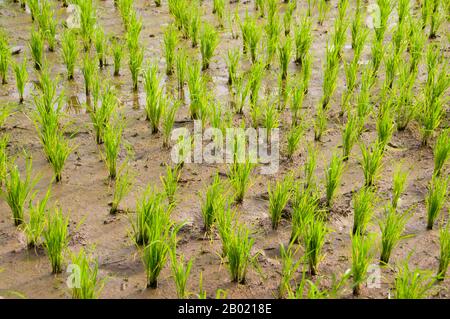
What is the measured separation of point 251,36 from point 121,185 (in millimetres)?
1686

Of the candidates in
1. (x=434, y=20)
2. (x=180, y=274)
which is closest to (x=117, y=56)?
(x=180, y=274)

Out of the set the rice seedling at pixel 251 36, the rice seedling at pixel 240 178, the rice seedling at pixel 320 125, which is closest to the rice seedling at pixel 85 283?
the rice seedling at pixel 240 178

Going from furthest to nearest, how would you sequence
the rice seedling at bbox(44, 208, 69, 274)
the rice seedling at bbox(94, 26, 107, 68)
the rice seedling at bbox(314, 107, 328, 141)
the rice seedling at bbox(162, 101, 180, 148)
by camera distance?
the rice seedling at bbox(94, 26, 107, 68) → the rice seedling at bbox(314, 107, 328, 141) → the rice seedling at bbox(162, 101, 180, 148) → the rice seedling at bbox(44, 208, 69, 274)

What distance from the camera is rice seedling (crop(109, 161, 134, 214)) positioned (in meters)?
3.44

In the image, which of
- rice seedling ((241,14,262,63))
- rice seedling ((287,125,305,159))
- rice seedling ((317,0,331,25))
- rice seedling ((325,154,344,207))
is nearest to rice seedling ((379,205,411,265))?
rice seedling ((325,154,344,207))

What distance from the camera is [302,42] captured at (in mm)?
4770

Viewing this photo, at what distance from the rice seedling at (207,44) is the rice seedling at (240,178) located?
135cm

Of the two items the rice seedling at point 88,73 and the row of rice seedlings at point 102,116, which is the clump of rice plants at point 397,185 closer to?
the row of rice seedlings at point 102,116

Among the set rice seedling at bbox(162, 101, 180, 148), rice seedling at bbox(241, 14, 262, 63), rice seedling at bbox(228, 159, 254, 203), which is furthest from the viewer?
rice seedling at bbox(241, 14, 262, 63)

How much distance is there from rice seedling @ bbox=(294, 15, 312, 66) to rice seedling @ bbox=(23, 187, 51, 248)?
2.29 meters

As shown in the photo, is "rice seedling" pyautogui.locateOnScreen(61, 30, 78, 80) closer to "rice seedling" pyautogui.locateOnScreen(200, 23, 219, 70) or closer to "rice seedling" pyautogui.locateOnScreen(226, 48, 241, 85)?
"rice seedling" pyautogui.locateOnScreen(200, 23, 219, 70)

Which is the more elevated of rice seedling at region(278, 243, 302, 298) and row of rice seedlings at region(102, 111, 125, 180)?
row of rice seedlings at region(102, 111, 125, 180)

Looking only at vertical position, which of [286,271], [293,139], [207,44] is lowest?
[286,271]

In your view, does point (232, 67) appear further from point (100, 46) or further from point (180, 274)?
point (180, 274)
